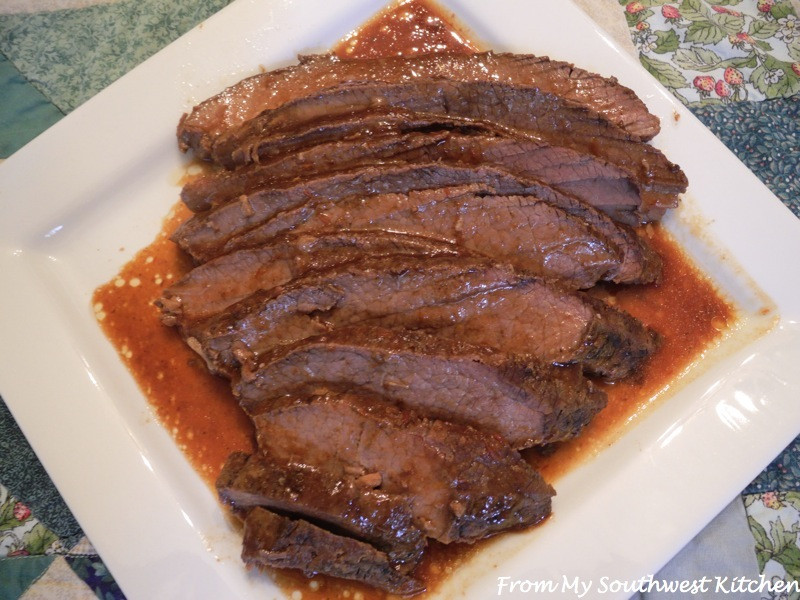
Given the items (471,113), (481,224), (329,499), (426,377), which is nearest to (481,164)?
(481,224)

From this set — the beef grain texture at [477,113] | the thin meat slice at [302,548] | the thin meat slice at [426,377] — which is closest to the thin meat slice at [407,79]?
the beef grain texture at [477,113]

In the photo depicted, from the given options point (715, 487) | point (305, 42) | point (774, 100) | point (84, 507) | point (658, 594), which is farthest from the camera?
point (774, 100)

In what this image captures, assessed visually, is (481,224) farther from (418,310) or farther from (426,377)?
(426,377)

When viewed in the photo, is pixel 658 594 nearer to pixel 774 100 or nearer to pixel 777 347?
pixel 777 347

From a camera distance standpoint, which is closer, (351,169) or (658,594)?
(351,169)

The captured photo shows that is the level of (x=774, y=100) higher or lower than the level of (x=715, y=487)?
higher

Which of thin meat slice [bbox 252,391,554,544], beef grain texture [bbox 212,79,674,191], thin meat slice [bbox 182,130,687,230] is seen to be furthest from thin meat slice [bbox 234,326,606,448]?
beef grain texture [bbox 212,79,674,191]

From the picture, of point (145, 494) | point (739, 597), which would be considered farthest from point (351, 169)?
point (739, 597)
